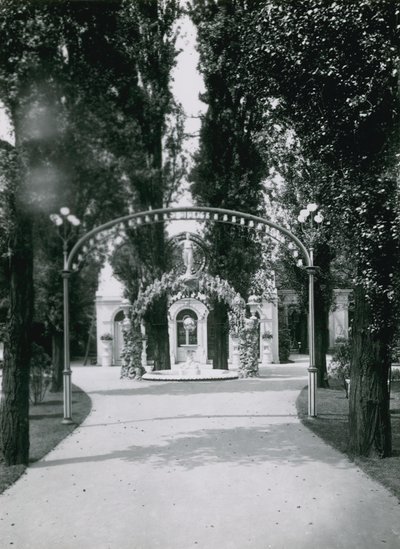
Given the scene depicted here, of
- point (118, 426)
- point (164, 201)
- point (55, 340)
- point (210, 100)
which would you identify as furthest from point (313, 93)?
point (210, 100)

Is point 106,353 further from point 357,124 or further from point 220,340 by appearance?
point 357,124

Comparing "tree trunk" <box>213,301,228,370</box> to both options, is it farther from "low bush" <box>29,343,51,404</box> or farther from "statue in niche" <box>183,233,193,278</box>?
"low bush" <box>29,343,51,404</box>

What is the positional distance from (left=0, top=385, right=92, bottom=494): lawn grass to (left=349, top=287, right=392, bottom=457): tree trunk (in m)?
5.08

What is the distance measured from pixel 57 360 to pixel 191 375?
7.75 m

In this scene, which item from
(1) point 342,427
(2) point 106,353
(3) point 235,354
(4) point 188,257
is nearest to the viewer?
(1) point 342,427

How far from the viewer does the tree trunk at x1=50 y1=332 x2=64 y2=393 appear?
1681 centimetres

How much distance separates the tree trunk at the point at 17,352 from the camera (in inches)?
336

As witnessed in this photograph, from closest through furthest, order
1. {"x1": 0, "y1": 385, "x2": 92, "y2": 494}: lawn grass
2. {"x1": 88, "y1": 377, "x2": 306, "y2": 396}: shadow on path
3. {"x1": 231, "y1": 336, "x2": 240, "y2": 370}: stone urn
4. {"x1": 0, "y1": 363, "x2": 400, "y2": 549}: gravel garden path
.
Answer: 1. {"x1": 0, "y1": 363, "x2": 400, "y2": 549}: gravel garden path
2. {"x1": 0, "y1": 385, "x2": 92, "y2": 494}: lawn grass
3. {"x1": 88, "y1": 377, "x2": 306, "y2": 396}: shadow on path
4. {"x1": 231, "y1": 336, "x2": 240, "y2": 370}: stone urn

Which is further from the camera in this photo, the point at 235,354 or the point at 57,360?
the point at 235,354

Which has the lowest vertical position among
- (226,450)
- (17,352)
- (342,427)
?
(342,427)

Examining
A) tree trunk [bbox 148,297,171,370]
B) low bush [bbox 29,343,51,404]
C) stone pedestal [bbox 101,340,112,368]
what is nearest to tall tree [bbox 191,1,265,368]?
tree trunk [bbox 148,297,171,370]

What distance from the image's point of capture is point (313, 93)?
8953 millimetres

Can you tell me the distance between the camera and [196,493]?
7391 millimetres

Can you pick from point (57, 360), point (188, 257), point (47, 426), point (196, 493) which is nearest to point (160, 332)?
point (188, 257)
